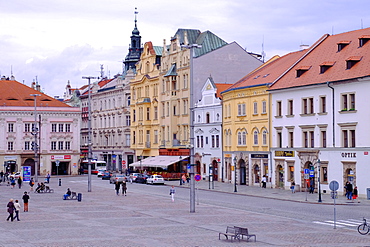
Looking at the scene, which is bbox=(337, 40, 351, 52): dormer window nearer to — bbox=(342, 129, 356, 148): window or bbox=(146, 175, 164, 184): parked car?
bbox=(342, 129, 356, 148): window

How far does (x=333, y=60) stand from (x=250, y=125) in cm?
1366

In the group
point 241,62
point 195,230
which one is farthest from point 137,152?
point 195,230

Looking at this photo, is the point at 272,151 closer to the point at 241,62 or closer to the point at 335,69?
the point at 335,69

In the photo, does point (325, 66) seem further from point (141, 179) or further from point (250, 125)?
point (141, 179)

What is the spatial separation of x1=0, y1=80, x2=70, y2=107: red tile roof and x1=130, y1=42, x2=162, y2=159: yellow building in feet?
39.1

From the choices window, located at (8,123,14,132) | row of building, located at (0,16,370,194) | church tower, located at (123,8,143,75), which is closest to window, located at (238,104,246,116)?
row of building, located at (0,16,370,194)

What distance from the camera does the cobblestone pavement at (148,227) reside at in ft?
94.4

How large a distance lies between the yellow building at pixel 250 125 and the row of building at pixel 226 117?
12 cm

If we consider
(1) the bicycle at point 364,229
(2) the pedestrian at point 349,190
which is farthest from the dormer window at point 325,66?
(1) the bicycle at point 364,229

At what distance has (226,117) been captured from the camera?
254ft

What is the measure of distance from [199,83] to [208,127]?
7979 mm

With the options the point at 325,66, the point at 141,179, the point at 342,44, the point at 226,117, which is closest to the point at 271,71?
the point at 226,117

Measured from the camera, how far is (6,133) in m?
101

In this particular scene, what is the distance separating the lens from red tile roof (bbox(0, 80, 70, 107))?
104 metres
